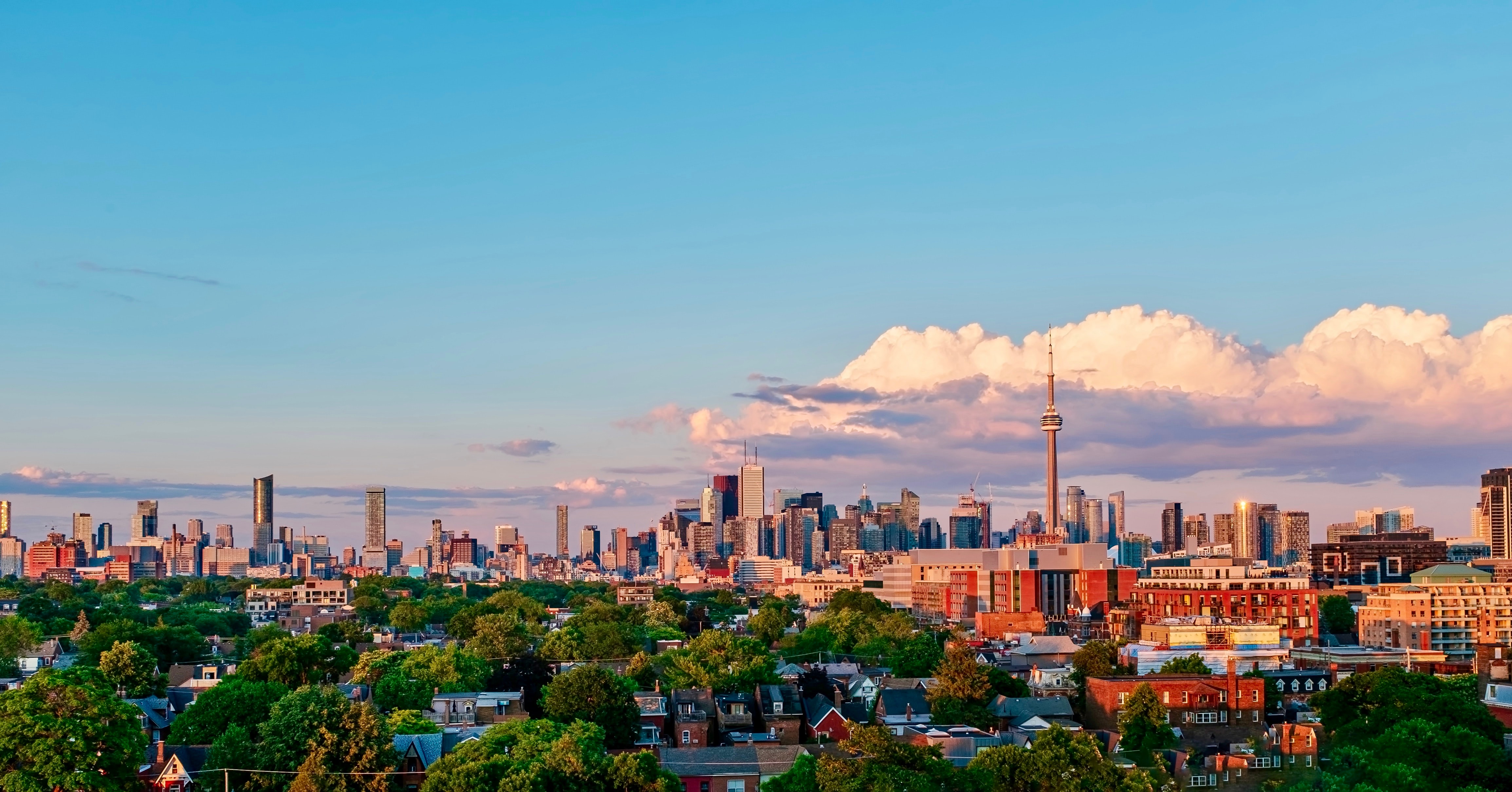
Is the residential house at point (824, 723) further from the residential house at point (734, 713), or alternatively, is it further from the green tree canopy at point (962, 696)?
the green tree canopy at point (962, 696)

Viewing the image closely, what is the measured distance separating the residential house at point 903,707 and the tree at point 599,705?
47.8ft

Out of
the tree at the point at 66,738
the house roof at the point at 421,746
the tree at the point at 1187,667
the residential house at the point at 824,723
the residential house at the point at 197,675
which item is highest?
the tree at the point at 66,738

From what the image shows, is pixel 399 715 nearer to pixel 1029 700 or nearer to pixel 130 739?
pixel 130 739

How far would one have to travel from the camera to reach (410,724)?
85.5 meters

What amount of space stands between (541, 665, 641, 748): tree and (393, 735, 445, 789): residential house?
887 cm

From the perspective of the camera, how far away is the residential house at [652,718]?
94.0 m

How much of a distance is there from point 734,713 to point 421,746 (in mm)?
26898

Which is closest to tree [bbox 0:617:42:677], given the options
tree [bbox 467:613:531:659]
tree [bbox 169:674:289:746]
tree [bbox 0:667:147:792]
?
tree [bbox 467:613:531:659]

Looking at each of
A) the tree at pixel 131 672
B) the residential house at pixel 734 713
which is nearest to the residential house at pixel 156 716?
the tree at pixel 131 672

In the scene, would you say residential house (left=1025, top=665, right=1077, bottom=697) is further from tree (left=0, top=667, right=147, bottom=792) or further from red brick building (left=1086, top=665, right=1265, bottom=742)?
tree (left=0, top=667, right=147, bottom=792)

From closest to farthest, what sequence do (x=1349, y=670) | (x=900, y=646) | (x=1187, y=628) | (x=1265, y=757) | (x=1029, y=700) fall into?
1. (x=1265, y=757)
2. (x=1029, y=700)
3. (x=1349, y=670)
4. (x=1187, y=628)
5. (x=900, y=646)

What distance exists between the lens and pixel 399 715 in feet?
288

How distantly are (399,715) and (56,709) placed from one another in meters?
22.6

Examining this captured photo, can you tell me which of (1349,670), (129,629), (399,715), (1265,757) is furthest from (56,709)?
(1349,670)
